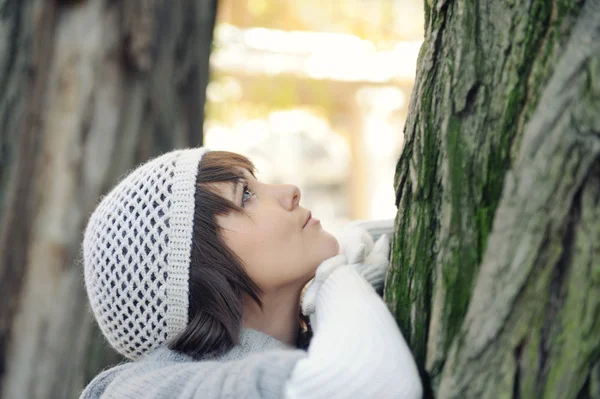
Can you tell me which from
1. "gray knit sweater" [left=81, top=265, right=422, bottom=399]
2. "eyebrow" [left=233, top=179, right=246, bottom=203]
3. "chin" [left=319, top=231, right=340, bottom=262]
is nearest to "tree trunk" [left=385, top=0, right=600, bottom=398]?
"gray knit sweater" [left=81, top=265, right=422, bottom=399]

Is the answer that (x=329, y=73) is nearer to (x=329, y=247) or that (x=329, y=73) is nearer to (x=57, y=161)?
(x=57, y=161)

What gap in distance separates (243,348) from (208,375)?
271 millimetres

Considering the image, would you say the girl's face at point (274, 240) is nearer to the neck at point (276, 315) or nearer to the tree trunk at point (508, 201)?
the neck at point (276, 315)

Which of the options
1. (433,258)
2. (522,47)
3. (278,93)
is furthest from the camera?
(278,93)

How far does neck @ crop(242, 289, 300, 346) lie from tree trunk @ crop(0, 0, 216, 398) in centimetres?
121

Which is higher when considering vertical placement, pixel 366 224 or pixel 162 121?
pixel 162 121

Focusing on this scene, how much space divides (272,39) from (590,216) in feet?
20.9

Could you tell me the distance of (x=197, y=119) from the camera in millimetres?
3156

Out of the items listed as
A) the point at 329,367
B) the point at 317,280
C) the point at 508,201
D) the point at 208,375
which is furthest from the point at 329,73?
the point at 508,201

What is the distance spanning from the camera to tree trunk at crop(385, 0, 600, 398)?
1077mm

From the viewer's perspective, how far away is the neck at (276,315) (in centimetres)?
186

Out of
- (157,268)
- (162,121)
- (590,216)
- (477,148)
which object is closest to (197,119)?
(162,121)

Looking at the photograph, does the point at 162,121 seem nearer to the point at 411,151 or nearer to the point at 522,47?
the point at 411,151

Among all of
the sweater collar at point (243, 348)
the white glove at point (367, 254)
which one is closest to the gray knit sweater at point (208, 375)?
the sweater collar at point (243, 348)
